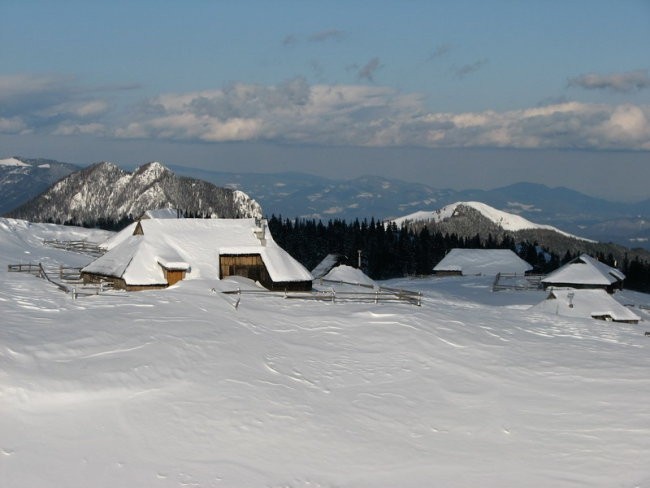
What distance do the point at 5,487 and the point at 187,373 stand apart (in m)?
10.4

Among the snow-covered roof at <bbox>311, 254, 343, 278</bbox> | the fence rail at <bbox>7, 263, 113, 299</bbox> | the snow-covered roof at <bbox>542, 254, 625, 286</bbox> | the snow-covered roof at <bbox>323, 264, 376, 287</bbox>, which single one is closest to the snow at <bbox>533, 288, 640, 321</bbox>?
the snow-covered roof at <bbox>542, 254, 625, 286</bbox>

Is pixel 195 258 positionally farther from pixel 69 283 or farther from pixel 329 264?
pixel 329 264

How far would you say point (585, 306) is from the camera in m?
Result: 61.8

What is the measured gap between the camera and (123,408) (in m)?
26.2

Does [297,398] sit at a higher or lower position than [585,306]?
lower

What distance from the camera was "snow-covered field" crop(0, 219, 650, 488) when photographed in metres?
23.7

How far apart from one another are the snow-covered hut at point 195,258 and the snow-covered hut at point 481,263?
56.7 meters

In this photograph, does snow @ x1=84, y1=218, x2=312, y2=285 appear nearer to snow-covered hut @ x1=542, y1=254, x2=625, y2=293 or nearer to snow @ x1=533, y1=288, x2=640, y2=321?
snow @ x1=533, y1=288, x2=640, y2=321

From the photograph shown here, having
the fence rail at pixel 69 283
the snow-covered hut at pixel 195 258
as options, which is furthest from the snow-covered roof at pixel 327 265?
the snow-covered hut at pixel 195 258

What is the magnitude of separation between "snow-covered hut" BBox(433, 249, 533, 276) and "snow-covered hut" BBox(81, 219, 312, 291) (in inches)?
2232

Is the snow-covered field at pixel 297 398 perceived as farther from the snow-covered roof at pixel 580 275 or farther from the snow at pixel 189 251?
the snow-covered roof at pixel 580 275

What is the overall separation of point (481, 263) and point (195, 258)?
63411mm

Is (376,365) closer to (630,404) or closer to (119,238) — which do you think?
(630,404)

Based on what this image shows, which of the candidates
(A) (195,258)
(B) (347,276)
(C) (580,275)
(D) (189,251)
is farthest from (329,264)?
(A) (195,258)
